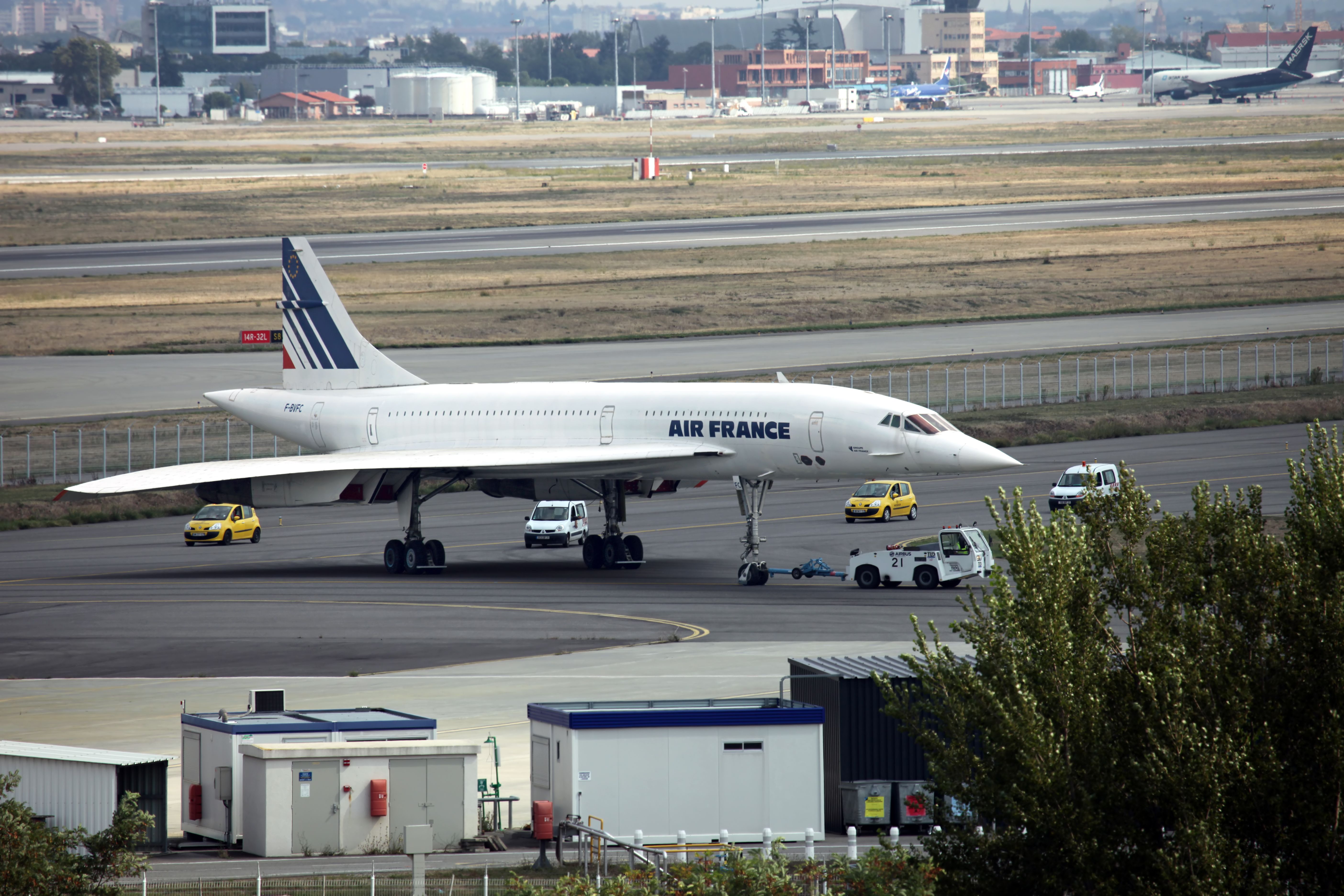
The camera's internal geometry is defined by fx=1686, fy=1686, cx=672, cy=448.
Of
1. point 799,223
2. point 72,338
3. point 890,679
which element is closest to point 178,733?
point 890,679

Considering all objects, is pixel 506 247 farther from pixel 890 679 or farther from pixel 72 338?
pixel 890 679

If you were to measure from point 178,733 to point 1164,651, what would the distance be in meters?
24.9

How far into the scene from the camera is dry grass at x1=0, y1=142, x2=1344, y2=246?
152000mm

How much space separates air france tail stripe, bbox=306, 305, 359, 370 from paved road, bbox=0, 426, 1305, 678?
275 inches

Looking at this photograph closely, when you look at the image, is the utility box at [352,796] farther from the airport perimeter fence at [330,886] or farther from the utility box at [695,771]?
the utility box at [695,771]

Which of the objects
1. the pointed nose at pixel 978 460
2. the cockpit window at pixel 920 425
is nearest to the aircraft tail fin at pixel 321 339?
the cockpit window at pixel 920 425

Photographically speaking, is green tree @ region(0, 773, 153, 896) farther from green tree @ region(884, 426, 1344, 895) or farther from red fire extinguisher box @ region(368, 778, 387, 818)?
green tree @ region(884, 426, 1344, 895)

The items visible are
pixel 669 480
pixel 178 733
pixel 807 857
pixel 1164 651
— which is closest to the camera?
pixel 1164 651

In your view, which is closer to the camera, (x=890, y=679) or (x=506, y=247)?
(x=890, y=679)

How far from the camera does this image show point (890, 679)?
98.9ft

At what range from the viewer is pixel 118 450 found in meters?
76.3

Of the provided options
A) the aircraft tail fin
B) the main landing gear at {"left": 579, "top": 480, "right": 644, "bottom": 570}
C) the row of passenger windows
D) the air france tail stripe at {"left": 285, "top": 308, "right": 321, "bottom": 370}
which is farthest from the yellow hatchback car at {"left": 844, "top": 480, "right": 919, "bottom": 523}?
the air france tail stripe at {"left": 285, "top": 308, "right": 321, "bottom": 370}

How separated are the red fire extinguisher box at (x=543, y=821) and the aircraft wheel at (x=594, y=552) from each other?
29566mm

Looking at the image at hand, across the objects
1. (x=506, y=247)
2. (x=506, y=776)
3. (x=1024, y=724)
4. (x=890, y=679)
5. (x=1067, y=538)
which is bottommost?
(x=506, y=776)
